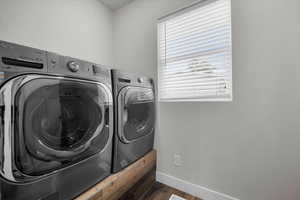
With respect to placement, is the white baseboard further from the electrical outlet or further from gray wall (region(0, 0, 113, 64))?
gray wall (region(0, 0, 113, 64))

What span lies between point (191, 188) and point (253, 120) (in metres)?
0.94

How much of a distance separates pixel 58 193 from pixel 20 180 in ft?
0.73

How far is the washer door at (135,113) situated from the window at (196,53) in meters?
0.23

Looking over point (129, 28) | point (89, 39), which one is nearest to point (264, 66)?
point (129, 28)

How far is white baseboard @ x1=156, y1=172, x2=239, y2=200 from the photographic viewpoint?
1.21 metres

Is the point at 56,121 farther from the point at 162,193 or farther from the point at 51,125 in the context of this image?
the point at 162,193

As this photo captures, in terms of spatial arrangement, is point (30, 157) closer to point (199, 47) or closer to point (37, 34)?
point (37, 34)

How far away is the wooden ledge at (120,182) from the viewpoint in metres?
0.89

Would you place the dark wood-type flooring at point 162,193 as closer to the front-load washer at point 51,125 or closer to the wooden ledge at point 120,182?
the wooden ledge at point 120,182

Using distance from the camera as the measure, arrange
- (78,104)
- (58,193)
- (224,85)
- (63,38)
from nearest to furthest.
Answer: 1. (58,193)
2. (78,104)
3. (224,85)
4. (63,38)

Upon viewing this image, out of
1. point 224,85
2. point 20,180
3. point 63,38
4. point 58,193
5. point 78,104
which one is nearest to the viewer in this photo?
point 20,180

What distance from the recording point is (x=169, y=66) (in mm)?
1541

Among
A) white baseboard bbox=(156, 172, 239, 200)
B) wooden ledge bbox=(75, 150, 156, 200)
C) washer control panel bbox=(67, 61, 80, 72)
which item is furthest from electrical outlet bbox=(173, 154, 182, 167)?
washer control panel bbox=(67, 61, 80, 72)

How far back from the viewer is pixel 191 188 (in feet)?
A: 4.39
